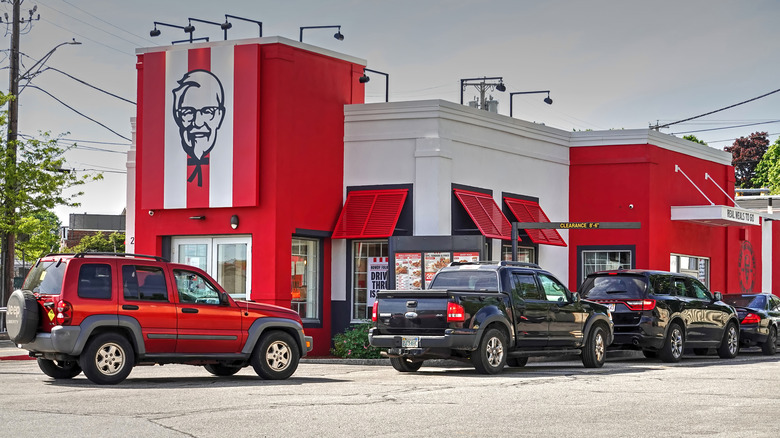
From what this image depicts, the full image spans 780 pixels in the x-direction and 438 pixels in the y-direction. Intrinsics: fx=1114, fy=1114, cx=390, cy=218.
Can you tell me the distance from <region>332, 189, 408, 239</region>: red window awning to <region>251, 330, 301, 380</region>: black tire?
8282 millimetres

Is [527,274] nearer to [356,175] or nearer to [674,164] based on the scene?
[356,175]

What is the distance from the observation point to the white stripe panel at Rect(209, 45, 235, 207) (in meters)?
24.5

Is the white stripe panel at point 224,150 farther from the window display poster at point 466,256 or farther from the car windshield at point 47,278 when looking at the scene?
the car windshield at point 47,278

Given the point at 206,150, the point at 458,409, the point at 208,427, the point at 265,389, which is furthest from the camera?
the point at 206,150

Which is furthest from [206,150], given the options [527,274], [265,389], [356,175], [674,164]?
[674,164]

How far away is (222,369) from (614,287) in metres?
8.11

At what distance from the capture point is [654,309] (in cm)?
2089

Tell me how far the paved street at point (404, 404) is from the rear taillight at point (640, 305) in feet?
9.18

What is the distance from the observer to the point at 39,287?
50.0ft

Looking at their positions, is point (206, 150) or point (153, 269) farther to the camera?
point (206, 150)

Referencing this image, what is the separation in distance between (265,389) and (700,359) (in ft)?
38.8

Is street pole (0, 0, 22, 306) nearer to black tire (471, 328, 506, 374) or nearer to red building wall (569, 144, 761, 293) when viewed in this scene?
red building wall (569, 144, 761, 293)

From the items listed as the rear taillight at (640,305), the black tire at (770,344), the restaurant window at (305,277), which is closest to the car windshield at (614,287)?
the rear taillight at (640,305)

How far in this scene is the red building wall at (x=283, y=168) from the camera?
2409cm
